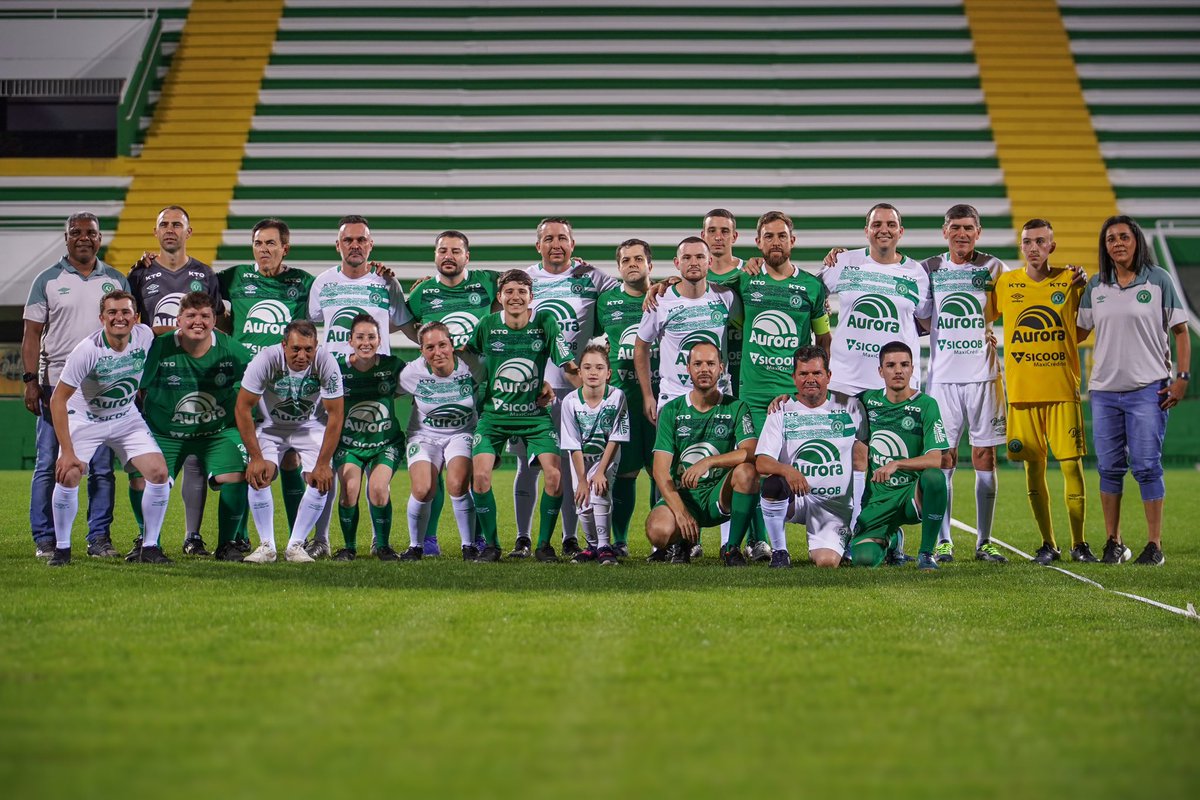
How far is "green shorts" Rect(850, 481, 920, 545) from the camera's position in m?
6.91

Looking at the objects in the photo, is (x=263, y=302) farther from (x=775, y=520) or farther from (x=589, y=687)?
(x=589, y=687)

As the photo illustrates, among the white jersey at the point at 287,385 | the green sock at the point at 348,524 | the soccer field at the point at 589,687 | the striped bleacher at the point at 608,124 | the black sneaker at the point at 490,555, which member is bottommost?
the soccer field at the point at 589,687

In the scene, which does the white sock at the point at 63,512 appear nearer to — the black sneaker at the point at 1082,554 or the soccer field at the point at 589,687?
the soccer field at the point at 589,687

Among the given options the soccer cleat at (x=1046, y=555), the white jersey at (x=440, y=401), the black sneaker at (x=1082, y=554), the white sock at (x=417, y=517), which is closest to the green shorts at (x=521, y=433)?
the white jersey at (x=440, y=401)

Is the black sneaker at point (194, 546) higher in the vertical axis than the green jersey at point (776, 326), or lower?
lower

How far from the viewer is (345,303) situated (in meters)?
7.71

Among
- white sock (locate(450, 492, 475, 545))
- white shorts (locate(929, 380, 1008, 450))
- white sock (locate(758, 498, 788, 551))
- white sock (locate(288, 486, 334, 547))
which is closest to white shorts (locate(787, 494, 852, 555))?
white sock (locate(758, 498, 788, 551))

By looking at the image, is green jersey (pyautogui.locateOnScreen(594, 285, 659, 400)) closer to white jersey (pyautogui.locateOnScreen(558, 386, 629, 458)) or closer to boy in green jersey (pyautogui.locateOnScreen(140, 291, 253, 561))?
white jersey (pyautogui.locateOnScreen(558, 386, 629, 458))

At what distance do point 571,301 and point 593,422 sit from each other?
93 centimetres

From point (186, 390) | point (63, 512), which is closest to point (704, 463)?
point (186, 390)

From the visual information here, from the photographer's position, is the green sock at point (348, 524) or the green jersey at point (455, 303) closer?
the green sock at point (348, 524)

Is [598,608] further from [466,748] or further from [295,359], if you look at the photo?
[295,359]

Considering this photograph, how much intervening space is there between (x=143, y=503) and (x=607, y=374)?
8.68 feet

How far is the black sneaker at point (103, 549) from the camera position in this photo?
22.9 feet
